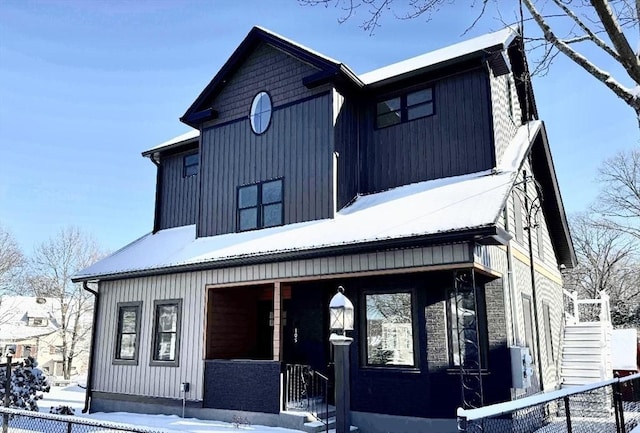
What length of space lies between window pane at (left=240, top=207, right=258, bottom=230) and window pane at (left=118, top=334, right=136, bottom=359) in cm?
384

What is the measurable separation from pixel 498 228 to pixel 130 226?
3911cm

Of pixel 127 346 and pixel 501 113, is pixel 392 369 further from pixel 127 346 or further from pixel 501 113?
pixel 127 346

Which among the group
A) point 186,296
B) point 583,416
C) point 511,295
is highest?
point 186,296

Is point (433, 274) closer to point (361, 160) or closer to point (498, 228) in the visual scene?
point (498, 228)

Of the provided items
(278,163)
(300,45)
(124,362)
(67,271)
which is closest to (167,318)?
(124,362)

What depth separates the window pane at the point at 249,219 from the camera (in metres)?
11.7

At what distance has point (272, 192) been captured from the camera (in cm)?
1155

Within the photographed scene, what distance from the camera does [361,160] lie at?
1136 cm

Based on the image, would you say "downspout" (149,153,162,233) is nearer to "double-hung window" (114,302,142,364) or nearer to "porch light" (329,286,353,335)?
"double-hung window" (114,302,142,364)

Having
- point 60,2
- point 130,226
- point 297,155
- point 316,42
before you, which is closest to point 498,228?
point 297,155

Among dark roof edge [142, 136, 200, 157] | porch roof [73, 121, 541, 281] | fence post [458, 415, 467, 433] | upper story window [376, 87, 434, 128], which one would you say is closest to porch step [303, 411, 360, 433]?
porch roof [73, 121, 541, 281]

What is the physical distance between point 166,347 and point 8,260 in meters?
26.8

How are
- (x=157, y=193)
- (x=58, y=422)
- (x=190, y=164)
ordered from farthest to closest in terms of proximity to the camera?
(x=157, y=193) → (x=190, y=164) → (x=58, y=422)

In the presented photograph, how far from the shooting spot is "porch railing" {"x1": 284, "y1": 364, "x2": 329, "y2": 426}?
9.45 meters
